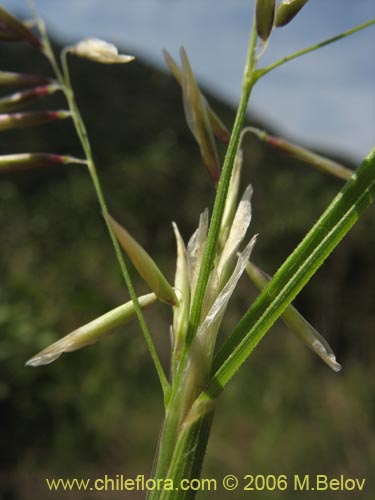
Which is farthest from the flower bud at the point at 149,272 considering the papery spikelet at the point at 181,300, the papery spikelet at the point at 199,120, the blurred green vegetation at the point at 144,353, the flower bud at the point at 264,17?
the blurred green vegetation at the point at 144,353

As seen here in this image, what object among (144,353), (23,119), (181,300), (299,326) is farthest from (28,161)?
(144,353)

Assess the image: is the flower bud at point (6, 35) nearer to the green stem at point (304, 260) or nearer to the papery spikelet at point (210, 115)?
the papery spikelet at point (210, 115)

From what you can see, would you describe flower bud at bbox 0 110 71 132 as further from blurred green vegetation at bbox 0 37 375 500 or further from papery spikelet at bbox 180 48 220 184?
blurred green vegetation at bbox 0 37 375 500

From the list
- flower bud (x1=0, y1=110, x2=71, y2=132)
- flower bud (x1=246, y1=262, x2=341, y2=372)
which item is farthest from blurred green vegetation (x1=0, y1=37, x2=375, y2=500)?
flower bud (x1=0, y1=110, x2=71, y2=132)

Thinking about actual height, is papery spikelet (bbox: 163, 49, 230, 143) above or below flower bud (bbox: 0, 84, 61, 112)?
above

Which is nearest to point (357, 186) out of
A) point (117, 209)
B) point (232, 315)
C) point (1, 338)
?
point (1, 338)

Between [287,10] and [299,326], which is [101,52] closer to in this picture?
[287,10]
